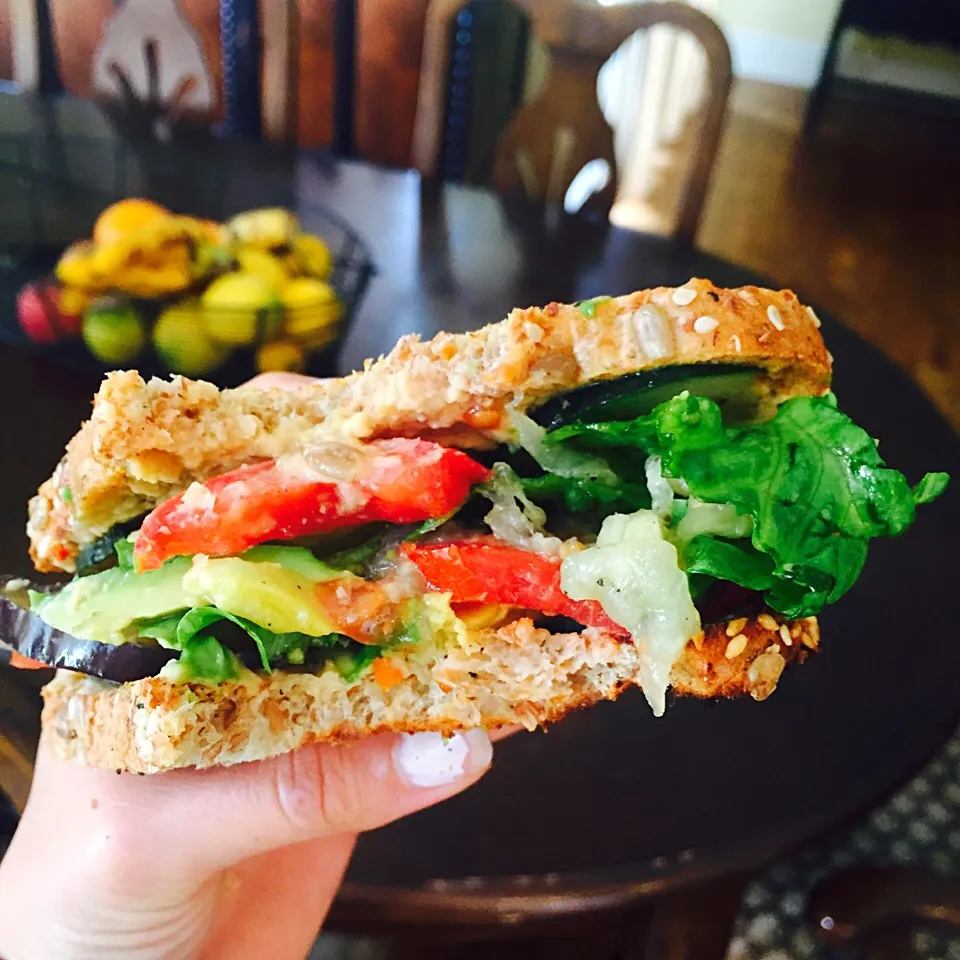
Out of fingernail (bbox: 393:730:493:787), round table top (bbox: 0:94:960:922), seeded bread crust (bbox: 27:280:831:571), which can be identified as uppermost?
seeded bread crust (bbox: 27:280:831:571)

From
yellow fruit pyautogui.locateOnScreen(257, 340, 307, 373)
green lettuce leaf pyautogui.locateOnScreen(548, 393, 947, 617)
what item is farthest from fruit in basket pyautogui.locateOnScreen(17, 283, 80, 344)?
green lettuce leaf pyautogui.locateOnScreen(548, 393, 947, 617)

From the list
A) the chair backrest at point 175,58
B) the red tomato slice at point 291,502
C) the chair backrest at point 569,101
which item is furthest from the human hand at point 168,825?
the chair backrest at point 175,58

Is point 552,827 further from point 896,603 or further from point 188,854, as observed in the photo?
point 896,603

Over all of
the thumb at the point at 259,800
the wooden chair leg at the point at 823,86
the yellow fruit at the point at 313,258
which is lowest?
the wooden chair leg at the point at 823,86

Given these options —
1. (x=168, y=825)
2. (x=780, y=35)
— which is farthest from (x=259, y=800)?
(x=780, y=35)

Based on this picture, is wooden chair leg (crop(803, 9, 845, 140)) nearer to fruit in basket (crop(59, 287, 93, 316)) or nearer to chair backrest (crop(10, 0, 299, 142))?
chair backrest (crop(10, 0, 299, 142))

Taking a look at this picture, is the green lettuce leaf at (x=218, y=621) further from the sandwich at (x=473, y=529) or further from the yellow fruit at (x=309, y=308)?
the yellow fruit at (x=309, y=308)
